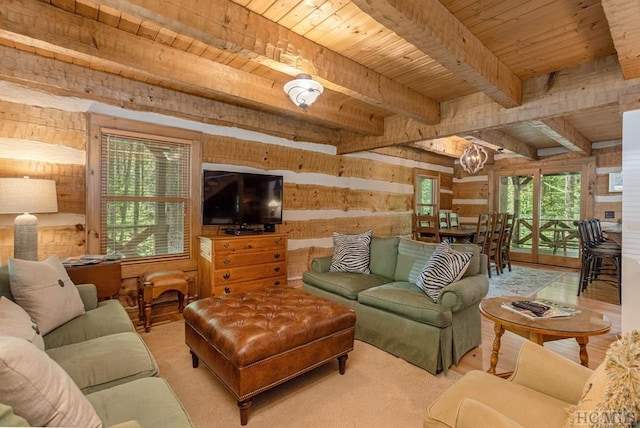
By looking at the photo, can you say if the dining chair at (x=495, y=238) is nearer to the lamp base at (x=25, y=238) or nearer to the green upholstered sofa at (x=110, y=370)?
the green upholstered sofa at (x=110, y=370)

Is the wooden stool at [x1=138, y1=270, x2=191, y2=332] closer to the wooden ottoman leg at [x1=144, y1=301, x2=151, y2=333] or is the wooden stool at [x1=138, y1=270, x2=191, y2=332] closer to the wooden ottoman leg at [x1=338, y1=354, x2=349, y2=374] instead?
the wooden ottoman leg at [x1=144, y1=301, x2=151, y2=333]

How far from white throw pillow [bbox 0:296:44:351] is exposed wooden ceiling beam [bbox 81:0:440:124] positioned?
1597 millimetres

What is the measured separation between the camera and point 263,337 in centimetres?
188

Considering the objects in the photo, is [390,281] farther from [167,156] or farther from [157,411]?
[167,156]

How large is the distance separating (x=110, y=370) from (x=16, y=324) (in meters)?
0.45

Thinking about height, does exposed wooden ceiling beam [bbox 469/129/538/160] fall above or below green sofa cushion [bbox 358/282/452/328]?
above

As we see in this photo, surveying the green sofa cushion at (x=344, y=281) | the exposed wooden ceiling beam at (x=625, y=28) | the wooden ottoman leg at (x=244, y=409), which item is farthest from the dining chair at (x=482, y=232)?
the wooden ottoman leg at (x=244, y=409)

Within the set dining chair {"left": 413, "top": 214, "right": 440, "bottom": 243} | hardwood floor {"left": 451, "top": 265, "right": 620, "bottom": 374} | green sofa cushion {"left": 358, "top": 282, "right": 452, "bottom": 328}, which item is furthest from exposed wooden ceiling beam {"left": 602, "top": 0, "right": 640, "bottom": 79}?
dining chair {"left": 413, "top": 214, "right": 440, "bottom": 243}

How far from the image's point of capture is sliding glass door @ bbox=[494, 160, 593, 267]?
20.7 feet

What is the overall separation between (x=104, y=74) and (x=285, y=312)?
2.86 metres

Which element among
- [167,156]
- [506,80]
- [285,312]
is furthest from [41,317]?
[506,80]

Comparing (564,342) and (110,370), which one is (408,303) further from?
(110,370)

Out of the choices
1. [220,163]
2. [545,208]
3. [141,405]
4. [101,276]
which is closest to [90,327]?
[101,276]

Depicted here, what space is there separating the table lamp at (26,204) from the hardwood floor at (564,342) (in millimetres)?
3535
